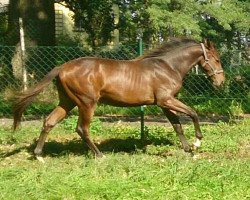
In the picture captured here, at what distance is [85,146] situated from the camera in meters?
8.34

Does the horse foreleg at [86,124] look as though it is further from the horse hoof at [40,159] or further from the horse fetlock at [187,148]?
the horse fetlock at [187,148]

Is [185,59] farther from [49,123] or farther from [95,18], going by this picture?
[95,18]

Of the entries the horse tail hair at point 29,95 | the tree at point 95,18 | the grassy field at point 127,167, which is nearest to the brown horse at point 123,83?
the horse tail hair at point 29,95

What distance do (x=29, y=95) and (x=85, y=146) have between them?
1504 mm

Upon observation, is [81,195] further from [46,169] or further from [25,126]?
[25,126]

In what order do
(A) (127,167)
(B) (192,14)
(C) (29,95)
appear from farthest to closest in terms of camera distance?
1. (B) (192,14)
2. (C) (29,95)
3. (A) (127,167)

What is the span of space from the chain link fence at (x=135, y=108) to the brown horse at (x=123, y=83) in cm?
353

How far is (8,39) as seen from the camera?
1480 cm

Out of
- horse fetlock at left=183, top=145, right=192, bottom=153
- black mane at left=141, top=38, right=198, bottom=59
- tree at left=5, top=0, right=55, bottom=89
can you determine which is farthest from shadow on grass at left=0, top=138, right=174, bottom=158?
tree at left=5, top=0, right=55, bottom=89

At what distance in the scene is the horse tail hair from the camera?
7.29 meters

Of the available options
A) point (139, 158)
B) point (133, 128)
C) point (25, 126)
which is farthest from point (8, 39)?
point (139, 158)

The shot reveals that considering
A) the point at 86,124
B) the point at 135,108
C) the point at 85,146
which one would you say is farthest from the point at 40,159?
the point at 135,108

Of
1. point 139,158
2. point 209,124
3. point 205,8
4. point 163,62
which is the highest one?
point 205,8

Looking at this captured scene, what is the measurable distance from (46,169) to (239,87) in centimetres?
700
